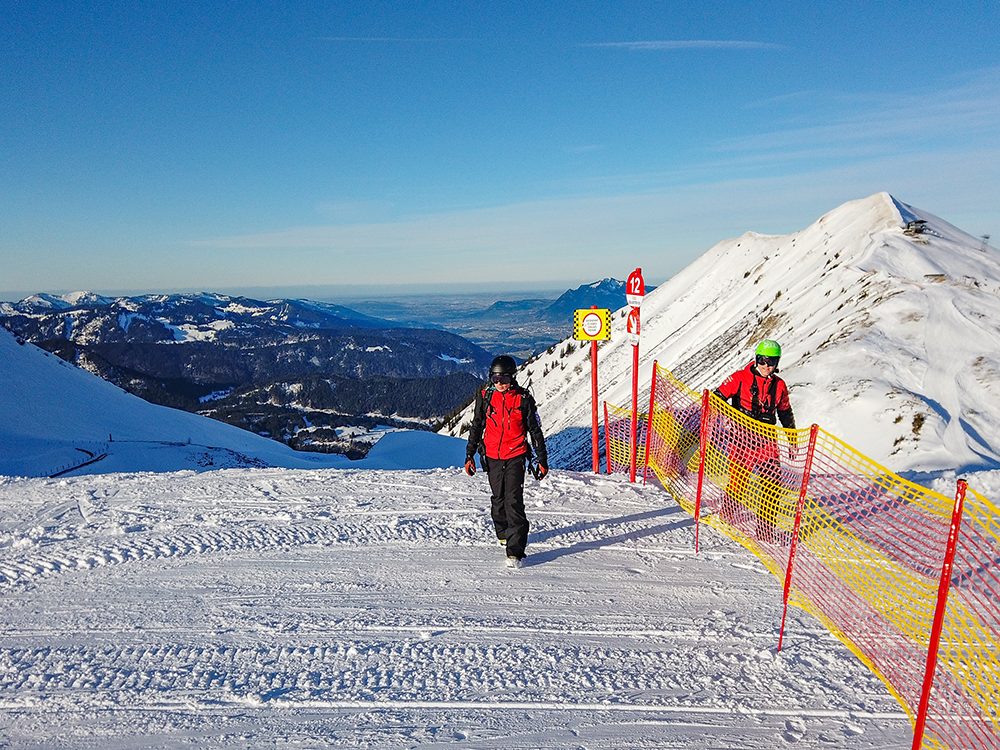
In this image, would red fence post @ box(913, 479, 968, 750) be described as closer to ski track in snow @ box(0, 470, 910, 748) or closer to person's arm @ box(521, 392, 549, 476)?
ski track in snow @ box(0, 470, 910, 748)

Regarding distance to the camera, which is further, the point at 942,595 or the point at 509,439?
the point at 509,439

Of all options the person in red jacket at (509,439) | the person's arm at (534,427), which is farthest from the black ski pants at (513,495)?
the person's arm at (534,427)

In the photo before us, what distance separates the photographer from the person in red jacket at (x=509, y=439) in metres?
5.32

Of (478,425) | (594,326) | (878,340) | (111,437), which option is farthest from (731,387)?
(111,437)

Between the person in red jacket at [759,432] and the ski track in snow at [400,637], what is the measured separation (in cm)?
52

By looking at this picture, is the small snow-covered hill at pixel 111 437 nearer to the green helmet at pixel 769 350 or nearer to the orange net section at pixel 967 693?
the green helmet at pixel 769 350

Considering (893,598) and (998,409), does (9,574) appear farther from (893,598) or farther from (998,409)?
(998,409)

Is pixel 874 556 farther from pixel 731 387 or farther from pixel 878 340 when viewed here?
pixel 878 340

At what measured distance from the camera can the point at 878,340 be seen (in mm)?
12570

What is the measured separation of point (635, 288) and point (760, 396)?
2355mm

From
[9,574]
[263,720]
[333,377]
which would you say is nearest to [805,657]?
[263,720]

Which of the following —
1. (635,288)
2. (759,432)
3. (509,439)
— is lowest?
(759,432)

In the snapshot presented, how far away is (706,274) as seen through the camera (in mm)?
53594

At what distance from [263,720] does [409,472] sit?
198 inches
